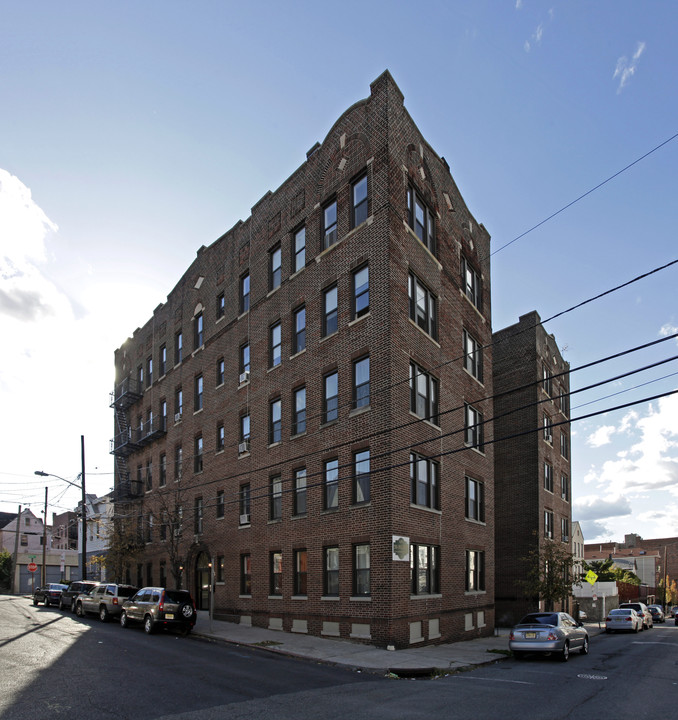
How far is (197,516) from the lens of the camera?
32.4 metres

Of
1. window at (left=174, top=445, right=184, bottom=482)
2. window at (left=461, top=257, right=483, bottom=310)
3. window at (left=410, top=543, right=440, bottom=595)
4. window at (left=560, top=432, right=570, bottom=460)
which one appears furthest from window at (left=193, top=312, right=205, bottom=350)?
window at (left=560, top=432, right=570, bottom=460)

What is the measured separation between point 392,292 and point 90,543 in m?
60.0

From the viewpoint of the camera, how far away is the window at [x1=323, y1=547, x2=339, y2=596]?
22406 millimetres

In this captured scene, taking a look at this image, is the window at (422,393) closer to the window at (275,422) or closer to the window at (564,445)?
the window at (275,422)

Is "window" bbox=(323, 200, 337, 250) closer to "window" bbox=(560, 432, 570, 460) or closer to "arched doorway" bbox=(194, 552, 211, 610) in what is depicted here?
"arched doorway" bbox=(194, 552, 211, 610)

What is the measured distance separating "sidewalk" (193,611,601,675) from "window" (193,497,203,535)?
22.4 feet

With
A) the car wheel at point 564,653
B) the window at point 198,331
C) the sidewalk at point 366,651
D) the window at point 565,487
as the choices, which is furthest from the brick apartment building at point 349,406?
the window at point 565,487

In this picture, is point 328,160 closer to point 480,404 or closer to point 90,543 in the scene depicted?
point 480,404

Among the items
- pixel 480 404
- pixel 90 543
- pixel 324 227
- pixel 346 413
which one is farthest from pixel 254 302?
pixel 90 543

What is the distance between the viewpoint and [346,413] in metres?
23.0

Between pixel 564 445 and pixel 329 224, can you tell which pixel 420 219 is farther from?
pixel 564 445

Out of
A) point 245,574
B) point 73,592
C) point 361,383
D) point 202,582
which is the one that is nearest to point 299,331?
point 361,383

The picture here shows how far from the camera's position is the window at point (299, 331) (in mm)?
26266

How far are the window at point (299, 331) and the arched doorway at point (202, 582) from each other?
40.1ft
